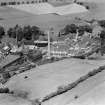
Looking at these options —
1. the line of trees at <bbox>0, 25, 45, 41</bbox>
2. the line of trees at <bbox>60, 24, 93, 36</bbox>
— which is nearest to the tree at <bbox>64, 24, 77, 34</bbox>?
the line of trees at <bbox>60, 24, 93, 36</bbox>

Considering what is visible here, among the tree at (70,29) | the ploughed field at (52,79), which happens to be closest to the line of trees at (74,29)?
the tree at (70,29)

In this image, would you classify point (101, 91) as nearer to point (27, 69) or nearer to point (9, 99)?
point (9, 99)

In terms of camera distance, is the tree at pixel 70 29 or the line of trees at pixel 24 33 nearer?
the line of trees at pixel 24 33

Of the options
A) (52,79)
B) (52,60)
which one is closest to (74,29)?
(52,60)

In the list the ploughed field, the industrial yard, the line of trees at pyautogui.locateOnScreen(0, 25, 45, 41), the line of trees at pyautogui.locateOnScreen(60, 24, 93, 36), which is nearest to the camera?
the industrial yard

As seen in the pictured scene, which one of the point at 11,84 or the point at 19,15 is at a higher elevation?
the point at 19,15

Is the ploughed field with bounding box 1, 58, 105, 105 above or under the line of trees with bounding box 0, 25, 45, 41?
under

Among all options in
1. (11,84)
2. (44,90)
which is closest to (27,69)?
(11,84)

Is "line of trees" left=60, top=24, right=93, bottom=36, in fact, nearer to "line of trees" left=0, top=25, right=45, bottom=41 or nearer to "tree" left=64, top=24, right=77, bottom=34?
"tree" left=64, top=24, right=77, bottom=34

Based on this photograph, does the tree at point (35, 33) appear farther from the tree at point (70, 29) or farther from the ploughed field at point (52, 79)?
the ploughed field at point (52, 79)

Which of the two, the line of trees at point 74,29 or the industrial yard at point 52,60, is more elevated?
the line of trees at point 74,29

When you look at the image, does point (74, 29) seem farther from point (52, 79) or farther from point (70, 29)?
point (52, 79)
